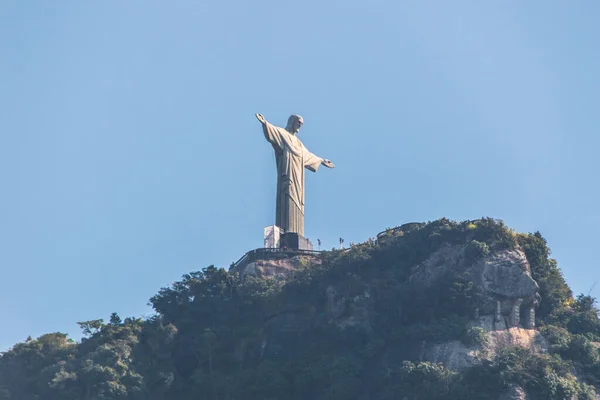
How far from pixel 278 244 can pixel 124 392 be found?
10876mm

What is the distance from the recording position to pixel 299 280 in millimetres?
53844

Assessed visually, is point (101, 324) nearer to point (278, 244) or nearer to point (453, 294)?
point (278, 244)

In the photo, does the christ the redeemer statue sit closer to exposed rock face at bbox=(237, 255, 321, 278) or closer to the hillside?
exposed rock face at bbox=(237, 255, 321, 278)

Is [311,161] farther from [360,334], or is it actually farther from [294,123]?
[360,334]

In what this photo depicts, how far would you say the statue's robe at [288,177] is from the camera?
192ft

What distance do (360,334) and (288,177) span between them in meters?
10.2

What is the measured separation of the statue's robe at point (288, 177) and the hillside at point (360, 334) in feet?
13.0

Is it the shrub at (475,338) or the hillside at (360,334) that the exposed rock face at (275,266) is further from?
the shrub at (475,338)

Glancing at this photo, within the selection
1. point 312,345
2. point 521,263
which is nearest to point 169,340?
point 312,345

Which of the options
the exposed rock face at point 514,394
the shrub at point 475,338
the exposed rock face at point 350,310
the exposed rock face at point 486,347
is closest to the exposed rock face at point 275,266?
the exposed rock face at point 350,310

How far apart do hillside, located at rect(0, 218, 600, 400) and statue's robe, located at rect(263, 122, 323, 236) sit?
13.0ft

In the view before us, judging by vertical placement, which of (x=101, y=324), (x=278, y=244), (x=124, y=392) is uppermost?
(x=278, y=244)

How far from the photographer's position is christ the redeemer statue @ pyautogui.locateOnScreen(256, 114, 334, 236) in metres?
58.5

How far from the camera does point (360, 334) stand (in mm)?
51344
